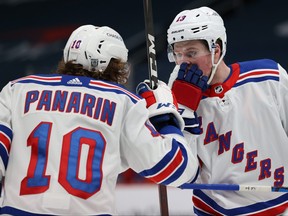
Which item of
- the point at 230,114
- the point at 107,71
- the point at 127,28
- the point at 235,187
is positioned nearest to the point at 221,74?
the point at 230,114

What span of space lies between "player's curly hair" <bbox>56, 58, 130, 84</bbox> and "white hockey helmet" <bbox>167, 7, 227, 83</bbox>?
39 cm

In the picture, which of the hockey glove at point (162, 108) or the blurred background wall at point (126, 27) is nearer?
the hockey glove at point (162, 108)

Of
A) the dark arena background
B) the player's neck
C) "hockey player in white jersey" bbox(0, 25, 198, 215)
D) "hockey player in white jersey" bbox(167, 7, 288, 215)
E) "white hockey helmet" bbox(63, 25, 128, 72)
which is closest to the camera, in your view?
"hockey player in white jersey" bbox(0, 25, 198, 215)

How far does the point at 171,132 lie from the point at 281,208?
0.64m

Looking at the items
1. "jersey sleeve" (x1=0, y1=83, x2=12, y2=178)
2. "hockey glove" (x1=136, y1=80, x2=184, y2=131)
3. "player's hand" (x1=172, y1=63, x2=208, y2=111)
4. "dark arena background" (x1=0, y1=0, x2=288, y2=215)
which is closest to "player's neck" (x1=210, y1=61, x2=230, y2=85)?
"player's hand" (x1=172, y1=63, x2=208, y2=111)

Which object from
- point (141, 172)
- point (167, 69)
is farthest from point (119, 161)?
point (167, 69)

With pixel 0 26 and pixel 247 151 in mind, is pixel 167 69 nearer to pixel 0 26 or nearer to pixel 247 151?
pixel 0 26

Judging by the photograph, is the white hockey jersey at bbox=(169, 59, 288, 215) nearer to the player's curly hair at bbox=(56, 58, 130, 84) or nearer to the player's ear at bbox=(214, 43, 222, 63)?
the player's ear at bbox=(214, 43, 222, 63)

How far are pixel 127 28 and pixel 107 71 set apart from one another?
4514 millimetres

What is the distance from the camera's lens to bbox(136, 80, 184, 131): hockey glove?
6.93 ft

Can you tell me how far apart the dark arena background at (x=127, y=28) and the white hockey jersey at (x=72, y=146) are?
3.29m

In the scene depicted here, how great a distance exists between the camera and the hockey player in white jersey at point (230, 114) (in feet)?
7.89

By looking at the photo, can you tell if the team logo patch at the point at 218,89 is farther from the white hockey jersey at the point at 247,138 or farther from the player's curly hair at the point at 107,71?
the player's curly hair at the point at 107,71

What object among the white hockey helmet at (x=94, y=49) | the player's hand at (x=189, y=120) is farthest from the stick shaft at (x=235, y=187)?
the white hockey helmet at (x=94, y=49)
